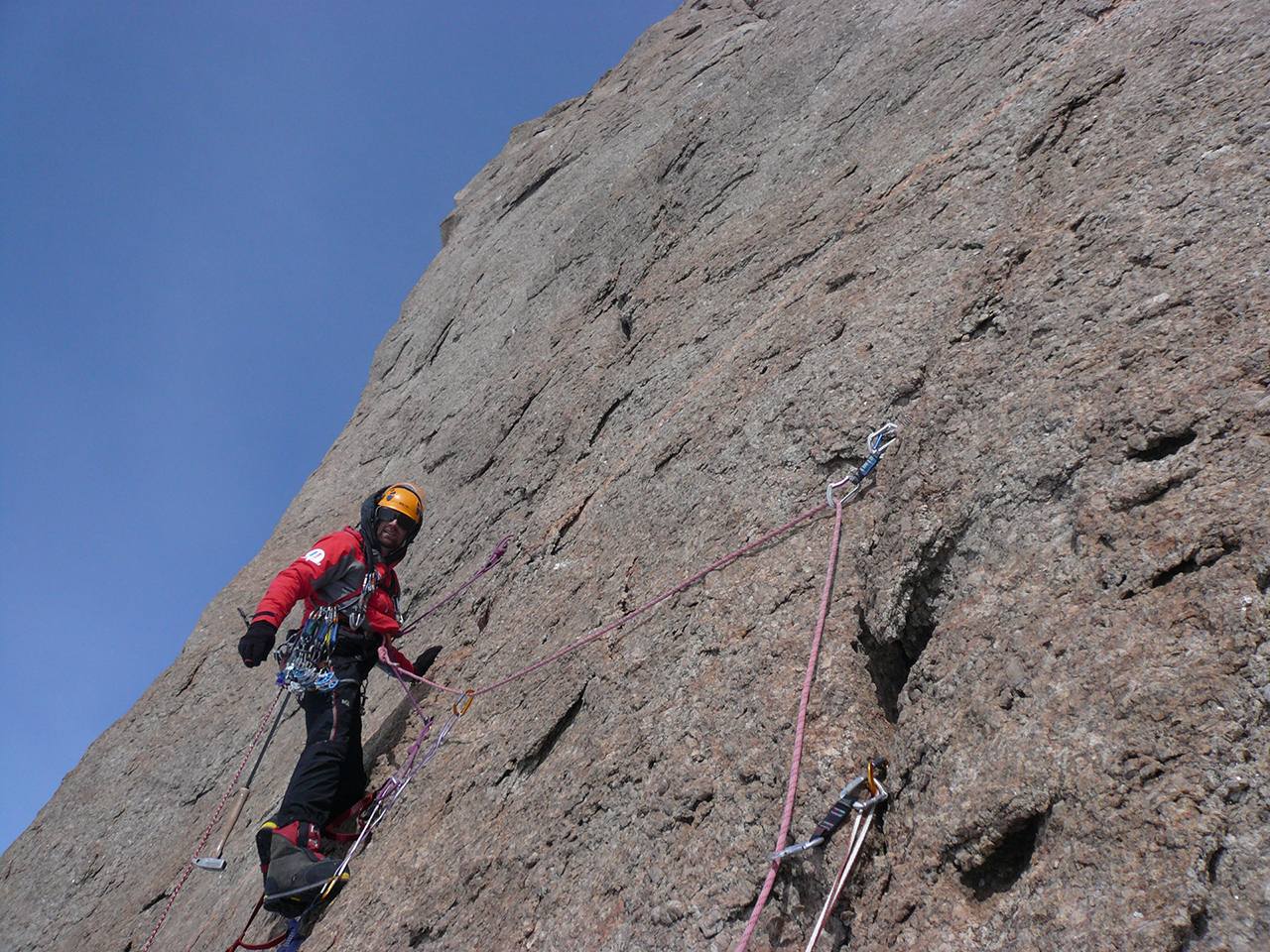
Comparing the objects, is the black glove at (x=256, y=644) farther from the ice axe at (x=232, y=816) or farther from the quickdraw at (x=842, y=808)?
the quickdraw at (x=842, y=808)

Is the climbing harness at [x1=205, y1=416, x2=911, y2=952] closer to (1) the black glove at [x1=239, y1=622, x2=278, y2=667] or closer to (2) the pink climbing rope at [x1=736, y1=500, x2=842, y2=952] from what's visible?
(2) the pink climbing rope at [x1=736, y1=500, x2=842, y2=952]

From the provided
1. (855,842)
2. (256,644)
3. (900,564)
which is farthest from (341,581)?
(855,842)

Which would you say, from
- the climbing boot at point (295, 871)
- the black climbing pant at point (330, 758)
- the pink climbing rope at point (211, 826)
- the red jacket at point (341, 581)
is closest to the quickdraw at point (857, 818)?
the climbing boot at point (295, 871)

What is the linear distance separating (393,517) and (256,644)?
3.83ft

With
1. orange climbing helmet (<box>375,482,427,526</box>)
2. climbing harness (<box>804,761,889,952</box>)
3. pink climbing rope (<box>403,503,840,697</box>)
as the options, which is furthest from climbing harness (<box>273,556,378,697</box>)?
climbing harness (<box>804,761,889,952</box>)

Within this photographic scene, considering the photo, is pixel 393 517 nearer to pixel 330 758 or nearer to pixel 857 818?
pixel 330 758

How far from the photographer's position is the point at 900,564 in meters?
2.87

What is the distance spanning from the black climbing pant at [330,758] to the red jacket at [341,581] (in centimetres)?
28

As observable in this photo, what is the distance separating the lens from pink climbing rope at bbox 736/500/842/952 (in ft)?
7.68

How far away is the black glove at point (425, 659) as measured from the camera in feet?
16.4

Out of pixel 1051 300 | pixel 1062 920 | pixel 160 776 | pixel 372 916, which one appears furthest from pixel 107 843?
pixel 1051 300

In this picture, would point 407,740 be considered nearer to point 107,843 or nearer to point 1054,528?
point 1054,528

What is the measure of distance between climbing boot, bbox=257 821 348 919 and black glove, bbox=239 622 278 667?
0.83 meters

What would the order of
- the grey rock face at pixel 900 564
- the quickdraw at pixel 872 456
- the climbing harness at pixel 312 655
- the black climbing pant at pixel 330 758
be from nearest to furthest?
1. the grey rock face at pixel 900 564
2. the quickdraw at pixel 872 456
3. the black climbing pant at pixel 330 758
4. the climbing harness at pixel 312 655
